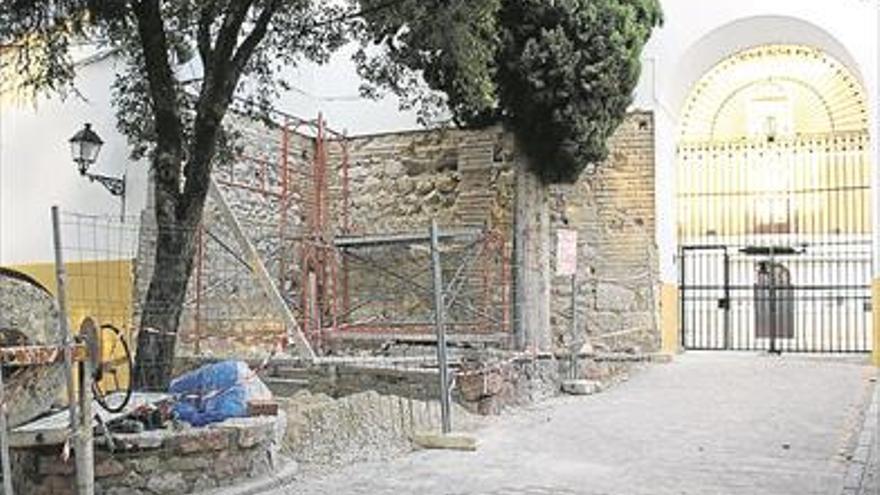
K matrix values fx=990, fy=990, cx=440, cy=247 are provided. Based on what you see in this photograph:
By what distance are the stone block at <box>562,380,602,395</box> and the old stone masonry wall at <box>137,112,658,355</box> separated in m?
1.25

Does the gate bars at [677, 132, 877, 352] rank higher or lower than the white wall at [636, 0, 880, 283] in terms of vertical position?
lower

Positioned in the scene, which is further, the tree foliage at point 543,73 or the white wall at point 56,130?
the white wall at point 56,130

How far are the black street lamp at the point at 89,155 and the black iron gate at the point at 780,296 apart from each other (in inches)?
331

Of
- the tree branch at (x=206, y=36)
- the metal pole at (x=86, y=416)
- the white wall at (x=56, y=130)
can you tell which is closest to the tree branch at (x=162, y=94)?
the tree branch at (x=206, y=36)

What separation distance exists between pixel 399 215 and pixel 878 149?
6.01m

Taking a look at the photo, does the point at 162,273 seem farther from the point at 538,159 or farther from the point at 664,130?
the point at 664,130

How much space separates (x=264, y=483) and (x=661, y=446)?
120 inches

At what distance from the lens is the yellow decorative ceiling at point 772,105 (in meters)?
16.7

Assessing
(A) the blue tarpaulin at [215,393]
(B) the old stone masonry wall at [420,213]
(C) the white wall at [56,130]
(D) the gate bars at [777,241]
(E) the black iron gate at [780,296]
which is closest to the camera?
(A) the blue tarpaulin at [215,393]

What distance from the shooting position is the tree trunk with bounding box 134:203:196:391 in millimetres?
7500

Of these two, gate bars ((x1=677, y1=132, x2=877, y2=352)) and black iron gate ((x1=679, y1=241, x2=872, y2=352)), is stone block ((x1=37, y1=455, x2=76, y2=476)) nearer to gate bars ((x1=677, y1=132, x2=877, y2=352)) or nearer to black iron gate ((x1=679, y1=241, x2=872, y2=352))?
gate bars ((x1=677, y1=132, x2=877, y2=352))

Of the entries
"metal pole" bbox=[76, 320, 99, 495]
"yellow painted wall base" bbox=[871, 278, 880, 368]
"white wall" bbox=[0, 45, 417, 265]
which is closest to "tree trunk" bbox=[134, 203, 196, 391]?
"metal pole" bbox=[76, 320, 99, 495]

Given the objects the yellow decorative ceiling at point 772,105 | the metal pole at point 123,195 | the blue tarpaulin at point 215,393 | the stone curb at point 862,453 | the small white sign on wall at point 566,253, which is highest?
the yellow decorative ceiling at point 772,105

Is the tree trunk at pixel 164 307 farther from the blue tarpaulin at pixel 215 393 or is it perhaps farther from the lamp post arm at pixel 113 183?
the lamp post arm at pixel 113 183
